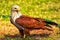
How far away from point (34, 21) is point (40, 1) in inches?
346

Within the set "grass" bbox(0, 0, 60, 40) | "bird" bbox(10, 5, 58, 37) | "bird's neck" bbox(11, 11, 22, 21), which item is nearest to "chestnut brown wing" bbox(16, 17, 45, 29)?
"bird" bbox(10, 5, 58, 37)

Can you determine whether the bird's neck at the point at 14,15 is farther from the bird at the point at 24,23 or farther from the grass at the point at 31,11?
the grass at the point at 31,11

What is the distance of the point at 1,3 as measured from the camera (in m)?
18.5

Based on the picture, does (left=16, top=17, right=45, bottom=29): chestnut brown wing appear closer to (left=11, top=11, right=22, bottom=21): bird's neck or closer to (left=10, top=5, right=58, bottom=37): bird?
(left=10, top=5, right=58, bottom=37): bird

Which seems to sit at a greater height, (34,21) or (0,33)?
(34,21)

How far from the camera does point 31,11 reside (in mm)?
16359

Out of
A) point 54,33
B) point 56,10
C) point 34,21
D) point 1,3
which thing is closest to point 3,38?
point 34,21

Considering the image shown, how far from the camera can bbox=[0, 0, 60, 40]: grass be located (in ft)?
38.7

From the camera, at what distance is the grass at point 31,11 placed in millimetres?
11811

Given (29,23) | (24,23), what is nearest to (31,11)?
(29,23)

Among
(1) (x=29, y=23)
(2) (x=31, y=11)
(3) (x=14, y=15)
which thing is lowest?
(2) (x=31, y=11)

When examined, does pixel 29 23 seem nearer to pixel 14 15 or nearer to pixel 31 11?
pixel 14 15

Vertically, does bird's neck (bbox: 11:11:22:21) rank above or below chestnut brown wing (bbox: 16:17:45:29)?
above

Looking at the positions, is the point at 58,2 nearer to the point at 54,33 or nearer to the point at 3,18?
the point at 3,18
